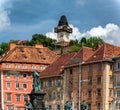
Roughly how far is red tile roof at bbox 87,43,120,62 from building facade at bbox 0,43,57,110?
22939 millimetres

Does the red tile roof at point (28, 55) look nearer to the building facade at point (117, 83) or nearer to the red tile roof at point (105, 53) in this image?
the red tile roof at point (105, 53)

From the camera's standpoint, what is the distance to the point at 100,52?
8450 centimetres

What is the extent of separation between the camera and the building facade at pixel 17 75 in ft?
338

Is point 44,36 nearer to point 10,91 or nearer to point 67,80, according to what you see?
point 10,91

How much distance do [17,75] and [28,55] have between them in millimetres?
6428

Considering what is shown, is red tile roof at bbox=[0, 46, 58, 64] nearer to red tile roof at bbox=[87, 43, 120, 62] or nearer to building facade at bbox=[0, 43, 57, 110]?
building facade at bbox=[0, 43, 57, 110]

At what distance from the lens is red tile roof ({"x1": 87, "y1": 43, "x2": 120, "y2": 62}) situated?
82750 mm

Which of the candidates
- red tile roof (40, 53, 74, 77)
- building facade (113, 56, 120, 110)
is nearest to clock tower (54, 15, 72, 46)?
red tile roof (40, 53, 74, 77)

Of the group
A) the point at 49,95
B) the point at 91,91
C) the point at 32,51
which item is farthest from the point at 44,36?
the point at 91,91

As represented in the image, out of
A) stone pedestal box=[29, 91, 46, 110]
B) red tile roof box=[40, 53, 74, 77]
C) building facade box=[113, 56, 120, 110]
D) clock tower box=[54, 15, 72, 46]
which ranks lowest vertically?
stone pedestal box=[29, 91, 46, 110]

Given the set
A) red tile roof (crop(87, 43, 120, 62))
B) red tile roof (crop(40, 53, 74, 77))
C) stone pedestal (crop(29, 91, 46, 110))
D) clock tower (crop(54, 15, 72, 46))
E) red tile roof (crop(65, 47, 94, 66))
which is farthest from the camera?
clock tower (crop(54, 15, 72, 46))

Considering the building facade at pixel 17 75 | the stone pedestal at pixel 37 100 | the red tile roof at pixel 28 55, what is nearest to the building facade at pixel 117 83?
the building facade at pixel 17 75

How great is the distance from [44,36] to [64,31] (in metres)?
32.4

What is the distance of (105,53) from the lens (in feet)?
274
